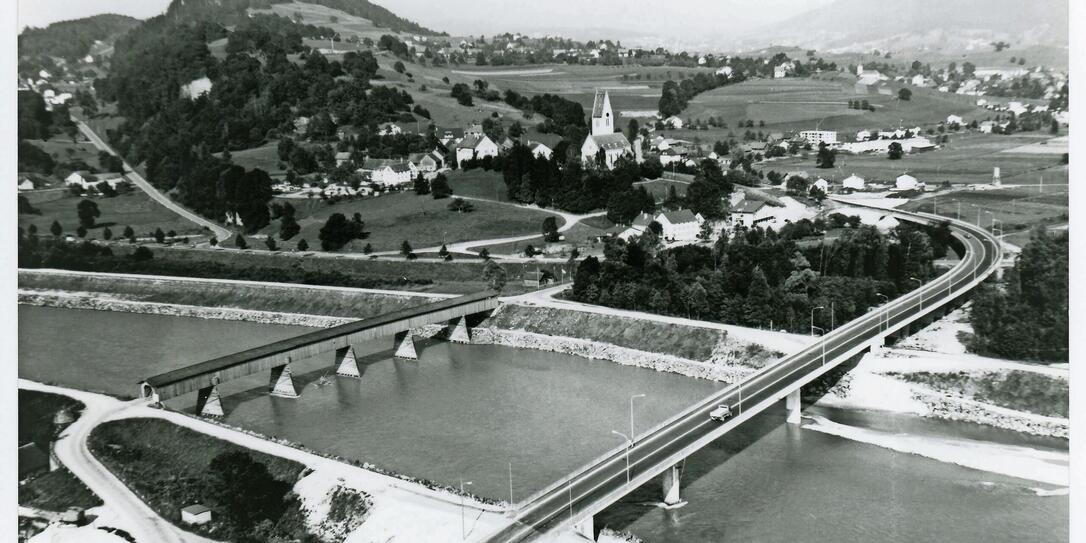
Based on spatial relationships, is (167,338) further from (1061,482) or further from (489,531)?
(1061,482)

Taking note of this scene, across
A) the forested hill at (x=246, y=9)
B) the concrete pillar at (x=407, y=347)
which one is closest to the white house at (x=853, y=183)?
the concrete pillar at (x=407, y=347)

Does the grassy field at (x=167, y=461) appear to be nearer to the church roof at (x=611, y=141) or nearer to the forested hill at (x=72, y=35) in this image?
the forested hill at (x=72, y=35)

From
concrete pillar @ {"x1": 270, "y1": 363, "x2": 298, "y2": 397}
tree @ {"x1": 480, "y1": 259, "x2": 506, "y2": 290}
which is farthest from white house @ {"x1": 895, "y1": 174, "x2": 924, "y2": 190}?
concrete pillar @ {"x1": 270, "y1": 363, "x2": 298, "y2": 397}

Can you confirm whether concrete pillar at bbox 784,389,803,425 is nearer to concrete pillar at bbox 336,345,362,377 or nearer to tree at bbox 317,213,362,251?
concrete pillar at bbox 336,345,362,377

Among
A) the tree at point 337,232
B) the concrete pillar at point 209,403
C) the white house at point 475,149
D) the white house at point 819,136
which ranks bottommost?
the concrete pillar at point 209,403

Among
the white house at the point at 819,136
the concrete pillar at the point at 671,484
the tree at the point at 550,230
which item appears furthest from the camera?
the white house at the point at 819,136

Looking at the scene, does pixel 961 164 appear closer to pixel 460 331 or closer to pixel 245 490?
pixel 460 331
